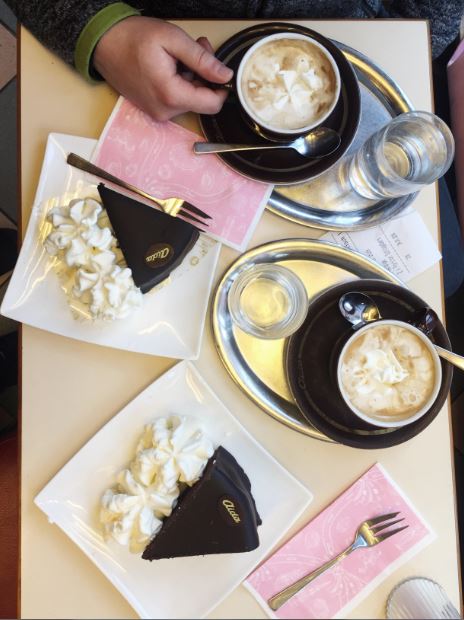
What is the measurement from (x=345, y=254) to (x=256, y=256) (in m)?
0.14

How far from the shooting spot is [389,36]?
0.86 m

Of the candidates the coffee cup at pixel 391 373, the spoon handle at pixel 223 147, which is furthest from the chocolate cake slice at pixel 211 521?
the spoon handle at pixel 223 147

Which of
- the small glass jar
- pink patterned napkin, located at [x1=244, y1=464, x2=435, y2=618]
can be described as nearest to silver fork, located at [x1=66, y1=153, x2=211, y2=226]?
the small glass jar

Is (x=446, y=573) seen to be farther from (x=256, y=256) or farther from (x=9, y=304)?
(x=9, y=304)

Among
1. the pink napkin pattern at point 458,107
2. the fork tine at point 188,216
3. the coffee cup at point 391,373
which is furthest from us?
the pink napkin pattern at point 458,107

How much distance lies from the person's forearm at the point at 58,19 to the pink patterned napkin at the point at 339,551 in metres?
0.80

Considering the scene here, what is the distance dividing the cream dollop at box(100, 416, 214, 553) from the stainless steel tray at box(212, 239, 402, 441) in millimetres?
114

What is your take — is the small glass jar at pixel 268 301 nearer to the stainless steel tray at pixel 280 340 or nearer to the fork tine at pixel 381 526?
the stainless steel tray at pixel 280 340

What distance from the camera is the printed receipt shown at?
84cm

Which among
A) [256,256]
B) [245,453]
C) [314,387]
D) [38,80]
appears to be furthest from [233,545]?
[38,80]

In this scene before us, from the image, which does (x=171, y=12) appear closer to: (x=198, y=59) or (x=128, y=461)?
(x=198, y=59)

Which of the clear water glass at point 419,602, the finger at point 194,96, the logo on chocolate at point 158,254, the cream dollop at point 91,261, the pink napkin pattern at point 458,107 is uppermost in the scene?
the pink napkin pattern at point 458,107

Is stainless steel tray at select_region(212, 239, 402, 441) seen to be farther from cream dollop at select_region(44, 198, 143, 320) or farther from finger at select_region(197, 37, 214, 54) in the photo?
finger at select_region(197, 37, 214, 54)

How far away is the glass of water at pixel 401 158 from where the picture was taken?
2.61 ft
